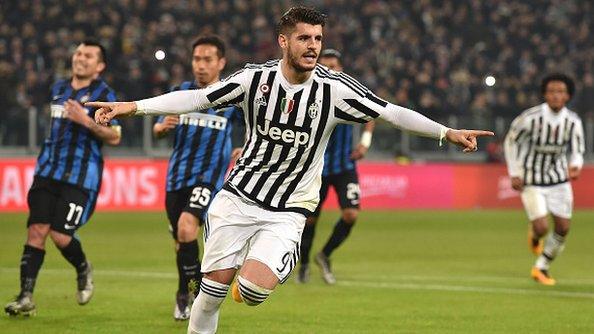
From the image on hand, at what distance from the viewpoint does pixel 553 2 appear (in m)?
35.7

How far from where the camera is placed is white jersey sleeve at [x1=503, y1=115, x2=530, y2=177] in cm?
1416

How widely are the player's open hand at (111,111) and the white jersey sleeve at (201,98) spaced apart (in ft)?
0.56

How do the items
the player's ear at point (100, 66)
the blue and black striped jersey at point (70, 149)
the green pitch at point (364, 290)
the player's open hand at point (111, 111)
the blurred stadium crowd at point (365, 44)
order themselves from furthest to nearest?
the blurred stadium crowd at point (365, 44), the player's ear at point (100, 66), the blue and black striped jersey at point (70, 149), the green pitch at point (364, 290), the player's open hand at point (111, 111)

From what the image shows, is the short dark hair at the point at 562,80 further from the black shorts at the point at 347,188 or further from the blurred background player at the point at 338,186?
the black shorts at the point at 347,188

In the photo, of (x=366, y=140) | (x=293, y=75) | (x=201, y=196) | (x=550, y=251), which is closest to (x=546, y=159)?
(x=550, y=251)

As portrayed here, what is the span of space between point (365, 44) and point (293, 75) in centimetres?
2478

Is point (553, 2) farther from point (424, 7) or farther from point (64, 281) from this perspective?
point (64, 281)

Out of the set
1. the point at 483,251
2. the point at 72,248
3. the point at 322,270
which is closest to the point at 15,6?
the point at 483,251

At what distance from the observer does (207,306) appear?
7.57m

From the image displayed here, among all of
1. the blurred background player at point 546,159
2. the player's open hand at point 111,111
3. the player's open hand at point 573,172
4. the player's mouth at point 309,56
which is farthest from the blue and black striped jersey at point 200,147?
the player's open hand at point 573,172

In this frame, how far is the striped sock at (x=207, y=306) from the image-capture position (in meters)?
7.54

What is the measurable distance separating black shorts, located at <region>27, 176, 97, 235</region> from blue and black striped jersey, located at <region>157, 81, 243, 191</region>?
32.3 inches

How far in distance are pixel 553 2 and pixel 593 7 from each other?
1291 millimetres

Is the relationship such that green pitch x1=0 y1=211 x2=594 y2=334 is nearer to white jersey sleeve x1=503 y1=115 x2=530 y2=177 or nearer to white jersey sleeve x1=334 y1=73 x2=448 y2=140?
white jersey sleeve x1=503 y1=115 x2=530 y2=177
